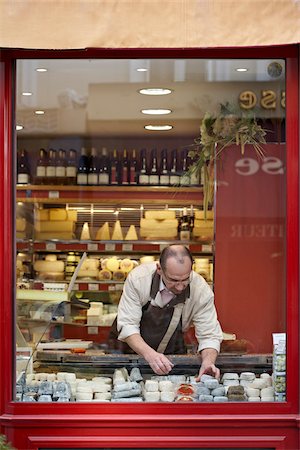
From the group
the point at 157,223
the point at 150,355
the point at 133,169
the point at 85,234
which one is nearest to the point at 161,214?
the point at 157,223

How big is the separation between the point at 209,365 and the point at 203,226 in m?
3.73

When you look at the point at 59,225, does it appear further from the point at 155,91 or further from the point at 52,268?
the point at 155,91

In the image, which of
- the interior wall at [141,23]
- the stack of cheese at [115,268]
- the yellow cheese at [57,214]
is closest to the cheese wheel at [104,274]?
the stack of cheese at [115,268]

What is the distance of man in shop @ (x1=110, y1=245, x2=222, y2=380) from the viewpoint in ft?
20.5

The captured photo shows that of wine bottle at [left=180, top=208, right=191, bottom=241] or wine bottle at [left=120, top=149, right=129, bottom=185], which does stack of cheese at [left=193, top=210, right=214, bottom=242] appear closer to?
wine bottle at [left=180, top=208, right=191, bottom=241]

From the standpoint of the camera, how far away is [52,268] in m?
9.94

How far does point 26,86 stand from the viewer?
6.16m

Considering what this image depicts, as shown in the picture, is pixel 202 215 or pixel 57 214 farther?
pixel 57 214

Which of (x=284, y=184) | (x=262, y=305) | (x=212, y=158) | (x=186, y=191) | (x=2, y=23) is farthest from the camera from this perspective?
(x=186, y=191)

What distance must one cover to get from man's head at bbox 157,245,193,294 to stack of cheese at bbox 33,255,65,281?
318cm

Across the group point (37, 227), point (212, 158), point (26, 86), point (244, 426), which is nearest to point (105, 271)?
point (37, 227)

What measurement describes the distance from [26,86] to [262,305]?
271cm

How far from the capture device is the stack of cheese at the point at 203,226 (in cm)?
936

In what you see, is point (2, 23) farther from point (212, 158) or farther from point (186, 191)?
point (186, 191)
